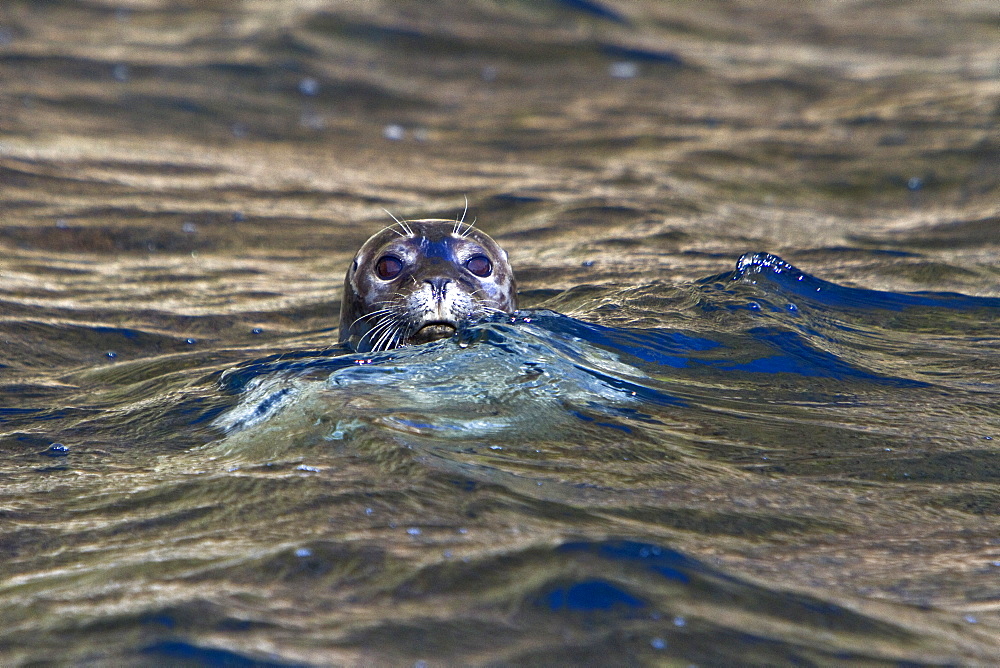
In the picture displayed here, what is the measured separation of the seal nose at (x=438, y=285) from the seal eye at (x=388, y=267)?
0.82ft

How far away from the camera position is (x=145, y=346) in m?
6.10

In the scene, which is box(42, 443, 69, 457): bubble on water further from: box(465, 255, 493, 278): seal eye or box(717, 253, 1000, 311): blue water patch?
box(717, 253, 1000, 311): blue water patch

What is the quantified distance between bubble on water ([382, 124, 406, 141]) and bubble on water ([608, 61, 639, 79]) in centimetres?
277

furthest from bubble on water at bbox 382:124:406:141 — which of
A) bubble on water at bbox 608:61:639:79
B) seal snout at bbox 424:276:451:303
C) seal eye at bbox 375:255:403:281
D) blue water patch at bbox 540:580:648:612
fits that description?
blue water patch at bbox 540:580:648:612

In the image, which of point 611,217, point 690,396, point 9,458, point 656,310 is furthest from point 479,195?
point 9,458

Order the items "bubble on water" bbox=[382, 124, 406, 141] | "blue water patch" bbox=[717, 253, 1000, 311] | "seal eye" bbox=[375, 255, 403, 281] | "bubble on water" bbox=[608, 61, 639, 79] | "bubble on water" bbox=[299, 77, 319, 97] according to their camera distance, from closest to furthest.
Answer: "seal eye" bbox=[375, 255, 403, 281] < "blue water patch" bbox=[717, 253, 1000, 311] < "bubble on water" bbox=[382, 124, 406, 141] < "bubble on water" bbox=[299, 77, 319, 97] < "bubble on water" bbox=[608, 61, 639, 79]

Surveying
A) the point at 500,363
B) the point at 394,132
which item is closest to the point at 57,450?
the point at 500,363

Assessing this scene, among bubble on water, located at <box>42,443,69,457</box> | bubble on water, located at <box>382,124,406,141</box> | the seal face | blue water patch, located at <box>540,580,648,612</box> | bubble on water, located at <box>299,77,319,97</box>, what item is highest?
bubble on water, located at <box>299,77,319,97</box>

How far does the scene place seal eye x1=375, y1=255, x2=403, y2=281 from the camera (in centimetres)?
515

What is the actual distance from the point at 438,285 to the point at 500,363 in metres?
0.49

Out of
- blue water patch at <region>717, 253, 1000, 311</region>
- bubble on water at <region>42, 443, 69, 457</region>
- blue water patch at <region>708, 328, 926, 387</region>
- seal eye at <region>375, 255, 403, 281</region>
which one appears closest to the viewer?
bubble on water at <region>42, 443, 69, 457</region>

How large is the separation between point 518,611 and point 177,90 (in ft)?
31.0

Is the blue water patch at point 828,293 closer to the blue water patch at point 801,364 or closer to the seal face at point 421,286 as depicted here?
the blue water patch at point 801,364

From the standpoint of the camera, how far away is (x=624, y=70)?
12.7 metres
